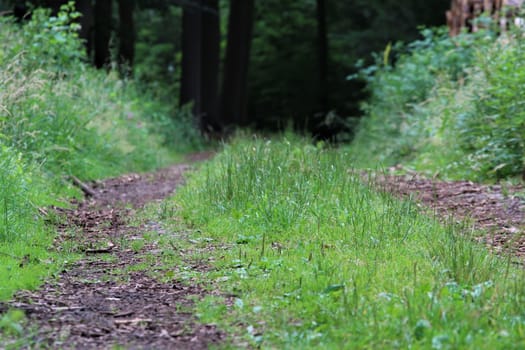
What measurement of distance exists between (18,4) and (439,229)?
40.2 ft

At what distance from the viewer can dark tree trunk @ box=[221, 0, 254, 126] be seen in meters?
25.0

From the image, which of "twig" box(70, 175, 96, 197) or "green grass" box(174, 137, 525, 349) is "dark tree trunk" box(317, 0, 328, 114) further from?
"green grass" box(174, 137, 525, 349)

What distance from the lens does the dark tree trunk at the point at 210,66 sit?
23.3 m

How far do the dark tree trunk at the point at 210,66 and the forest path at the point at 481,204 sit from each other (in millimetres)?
14326

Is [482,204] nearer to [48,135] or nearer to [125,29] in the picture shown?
[48,135]

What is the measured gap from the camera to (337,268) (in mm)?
4773

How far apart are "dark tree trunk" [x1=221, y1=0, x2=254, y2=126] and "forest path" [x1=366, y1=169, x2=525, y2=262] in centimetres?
1619

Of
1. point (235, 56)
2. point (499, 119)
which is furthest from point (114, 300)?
point (235, 56)

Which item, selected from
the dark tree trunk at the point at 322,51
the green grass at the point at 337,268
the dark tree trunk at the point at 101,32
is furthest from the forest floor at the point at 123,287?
the dark tree trunk at the point at 322,51

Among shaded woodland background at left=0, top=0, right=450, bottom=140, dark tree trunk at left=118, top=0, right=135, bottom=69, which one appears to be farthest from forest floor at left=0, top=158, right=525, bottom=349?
shaded woodland background at left=0, top=0, right=450, bottom=140

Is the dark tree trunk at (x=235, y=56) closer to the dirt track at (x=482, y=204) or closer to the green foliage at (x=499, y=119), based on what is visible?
the green foliage at (x=499, y=119)

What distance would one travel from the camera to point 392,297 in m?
4.19

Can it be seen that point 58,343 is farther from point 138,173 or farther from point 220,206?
point 138,173

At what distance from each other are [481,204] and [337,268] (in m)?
Result: 3.48
